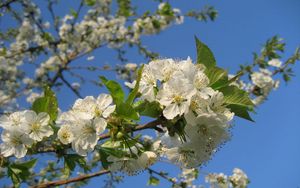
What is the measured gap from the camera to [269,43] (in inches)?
185

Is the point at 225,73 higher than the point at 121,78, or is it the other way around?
the point at 121,78

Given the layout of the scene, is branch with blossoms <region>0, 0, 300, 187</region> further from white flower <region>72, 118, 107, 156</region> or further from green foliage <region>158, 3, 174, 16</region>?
green foliage <region>158, 3, 174, 16</region>

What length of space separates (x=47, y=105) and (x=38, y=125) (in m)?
0.13

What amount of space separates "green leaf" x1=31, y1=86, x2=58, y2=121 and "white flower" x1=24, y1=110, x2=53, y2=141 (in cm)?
3

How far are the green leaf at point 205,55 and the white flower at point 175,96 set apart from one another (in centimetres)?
20

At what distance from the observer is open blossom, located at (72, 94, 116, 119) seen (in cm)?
159

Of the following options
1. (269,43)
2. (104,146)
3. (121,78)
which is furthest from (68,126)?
(121,78)

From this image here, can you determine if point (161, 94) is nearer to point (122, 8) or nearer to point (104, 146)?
point (104, 146)

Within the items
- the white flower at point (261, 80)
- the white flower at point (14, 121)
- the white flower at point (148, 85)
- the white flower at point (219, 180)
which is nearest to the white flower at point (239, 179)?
the white flower at point (219, 180)

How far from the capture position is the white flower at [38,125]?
1707 mm

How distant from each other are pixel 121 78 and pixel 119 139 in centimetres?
589

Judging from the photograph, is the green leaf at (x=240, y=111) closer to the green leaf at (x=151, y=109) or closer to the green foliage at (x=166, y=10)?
the green leaf at (x=151, y=109)

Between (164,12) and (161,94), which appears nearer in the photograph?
(161,94)

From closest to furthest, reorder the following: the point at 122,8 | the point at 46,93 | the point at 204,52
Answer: the point at 204,52
the point at 46,93
the point at 122,8
